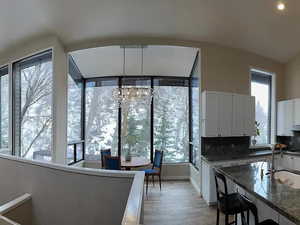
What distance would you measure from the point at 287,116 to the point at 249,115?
1.21m

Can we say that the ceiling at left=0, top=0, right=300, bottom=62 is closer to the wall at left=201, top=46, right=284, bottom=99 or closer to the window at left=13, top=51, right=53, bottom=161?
the wall at left=201, top=46, right=284, bottom=99

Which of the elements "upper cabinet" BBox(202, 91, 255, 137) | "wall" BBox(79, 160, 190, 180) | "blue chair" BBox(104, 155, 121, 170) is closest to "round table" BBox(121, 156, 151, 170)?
"blue chair" BBox(104, 155, 121, 170)

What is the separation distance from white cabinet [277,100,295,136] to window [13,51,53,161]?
541 cm

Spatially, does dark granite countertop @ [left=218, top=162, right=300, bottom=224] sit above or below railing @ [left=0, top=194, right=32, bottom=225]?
above

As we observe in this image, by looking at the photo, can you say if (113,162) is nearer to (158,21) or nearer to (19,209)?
(19,209)

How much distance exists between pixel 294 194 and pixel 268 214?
0.48 m

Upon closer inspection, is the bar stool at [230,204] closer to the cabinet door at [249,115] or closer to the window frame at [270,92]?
the cabinet door at [249,115]

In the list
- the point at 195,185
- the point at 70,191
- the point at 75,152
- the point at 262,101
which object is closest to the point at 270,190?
the point at 70,191

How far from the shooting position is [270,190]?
1883 mm

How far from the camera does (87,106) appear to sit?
229 inches

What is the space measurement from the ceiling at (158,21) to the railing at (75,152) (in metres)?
2.45

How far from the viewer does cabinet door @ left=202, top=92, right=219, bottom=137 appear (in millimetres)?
4137

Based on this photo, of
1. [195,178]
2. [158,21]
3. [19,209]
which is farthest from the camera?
[195,178]

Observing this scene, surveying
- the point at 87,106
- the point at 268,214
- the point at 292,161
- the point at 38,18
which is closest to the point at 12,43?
the point at 38,18
